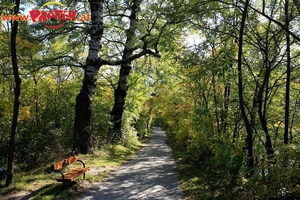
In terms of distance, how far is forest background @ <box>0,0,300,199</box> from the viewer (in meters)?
6.02

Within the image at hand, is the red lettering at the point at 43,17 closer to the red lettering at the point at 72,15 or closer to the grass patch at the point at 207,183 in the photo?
the red lettering at the point at 72,15

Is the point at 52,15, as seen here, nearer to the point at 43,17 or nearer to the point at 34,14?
the point at 43,17

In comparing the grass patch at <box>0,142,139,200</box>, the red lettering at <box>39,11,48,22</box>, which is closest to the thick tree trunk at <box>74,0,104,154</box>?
the grass patch at <box>0,142,139,200</box>

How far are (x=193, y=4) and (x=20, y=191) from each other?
5.51m

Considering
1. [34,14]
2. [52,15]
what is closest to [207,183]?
[52,15]

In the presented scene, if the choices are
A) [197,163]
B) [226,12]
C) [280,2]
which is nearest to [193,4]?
[226,12]

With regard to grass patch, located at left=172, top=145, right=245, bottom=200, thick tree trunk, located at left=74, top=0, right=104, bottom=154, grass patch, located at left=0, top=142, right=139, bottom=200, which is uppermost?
thick tree trunk, located at left=74, top=0, right=104, bottom=154

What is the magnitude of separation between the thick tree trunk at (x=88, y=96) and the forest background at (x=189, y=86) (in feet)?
0.12

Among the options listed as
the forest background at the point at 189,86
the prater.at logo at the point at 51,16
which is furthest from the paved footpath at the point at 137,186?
the prater.at logo at the point at 51,16

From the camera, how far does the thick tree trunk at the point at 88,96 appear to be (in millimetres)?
9711

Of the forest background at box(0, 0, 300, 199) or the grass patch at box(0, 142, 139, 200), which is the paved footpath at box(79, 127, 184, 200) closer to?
the grass patch at box(0, 142, 139, 200)

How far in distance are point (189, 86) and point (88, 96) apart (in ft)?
15.3

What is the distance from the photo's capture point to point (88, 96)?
9781 millimetres

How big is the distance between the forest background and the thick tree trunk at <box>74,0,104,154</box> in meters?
0.04
